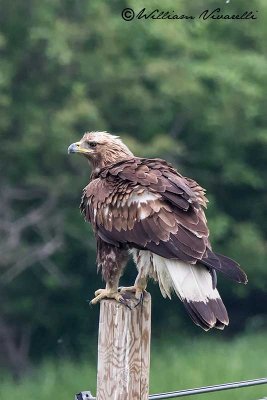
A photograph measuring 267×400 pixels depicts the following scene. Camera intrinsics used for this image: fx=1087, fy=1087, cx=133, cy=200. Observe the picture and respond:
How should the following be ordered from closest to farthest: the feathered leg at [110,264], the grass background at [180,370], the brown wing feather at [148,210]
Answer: the brown wing feather at [148,210]
the feathered leg at [110,264]
the grass background at [180,370]

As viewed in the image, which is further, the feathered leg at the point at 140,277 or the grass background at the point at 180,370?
the grass background at the point at 180,370

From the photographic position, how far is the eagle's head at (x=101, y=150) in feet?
19.8

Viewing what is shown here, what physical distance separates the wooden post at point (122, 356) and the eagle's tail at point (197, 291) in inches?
12.0

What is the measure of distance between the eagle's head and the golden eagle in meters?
0.56

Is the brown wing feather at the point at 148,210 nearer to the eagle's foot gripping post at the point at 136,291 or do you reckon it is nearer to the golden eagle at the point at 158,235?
the golden eagle at the point at 158,235

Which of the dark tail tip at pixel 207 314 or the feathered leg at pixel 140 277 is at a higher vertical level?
the feathered leg at pixel 140 277

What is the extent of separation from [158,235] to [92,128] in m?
8.43

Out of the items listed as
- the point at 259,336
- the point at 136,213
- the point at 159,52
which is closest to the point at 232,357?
the point at 259,336

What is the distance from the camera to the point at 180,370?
42.1ft

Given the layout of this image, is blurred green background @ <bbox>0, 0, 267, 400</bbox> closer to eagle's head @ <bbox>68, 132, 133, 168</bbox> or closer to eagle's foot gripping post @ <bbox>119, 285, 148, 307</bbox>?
eagle's head @ <bbox>68, 132, 133, 168</bbox>

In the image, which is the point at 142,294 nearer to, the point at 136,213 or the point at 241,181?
the point at 136,213

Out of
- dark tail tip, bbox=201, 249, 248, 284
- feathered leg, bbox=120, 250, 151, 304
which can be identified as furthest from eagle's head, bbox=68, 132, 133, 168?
dark tail tip, bbox=201, 249, 248, 284
